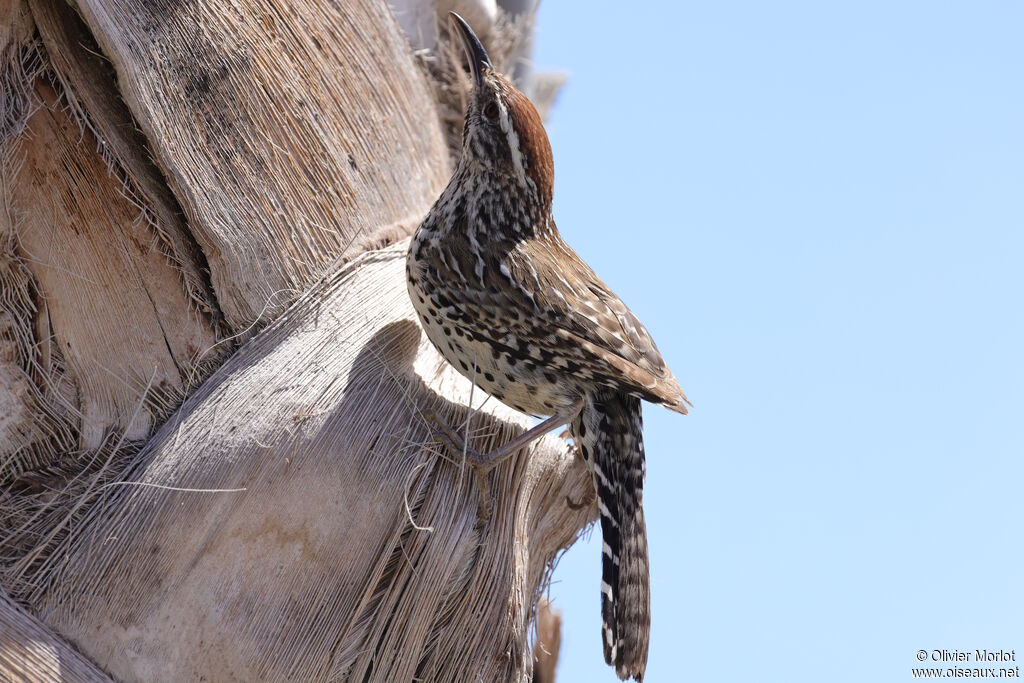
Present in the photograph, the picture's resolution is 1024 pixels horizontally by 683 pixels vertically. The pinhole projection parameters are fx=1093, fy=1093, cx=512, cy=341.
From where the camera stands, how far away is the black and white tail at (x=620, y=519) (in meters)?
3.25

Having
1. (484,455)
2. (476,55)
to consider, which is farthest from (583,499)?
(476,55)

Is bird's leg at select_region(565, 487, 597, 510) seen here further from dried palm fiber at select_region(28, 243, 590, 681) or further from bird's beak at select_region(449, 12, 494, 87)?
bird's beak at select_region(449, 12, 494, 87)

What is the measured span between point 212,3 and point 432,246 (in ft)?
3.36

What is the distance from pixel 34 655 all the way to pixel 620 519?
1.69 m

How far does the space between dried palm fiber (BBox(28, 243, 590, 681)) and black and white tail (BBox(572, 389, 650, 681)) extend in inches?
9.1

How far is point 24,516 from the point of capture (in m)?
3.00

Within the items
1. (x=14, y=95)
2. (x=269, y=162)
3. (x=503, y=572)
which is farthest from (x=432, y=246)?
(x=14, y=95)

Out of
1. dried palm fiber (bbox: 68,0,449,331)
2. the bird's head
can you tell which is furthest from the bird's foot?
the bird's head

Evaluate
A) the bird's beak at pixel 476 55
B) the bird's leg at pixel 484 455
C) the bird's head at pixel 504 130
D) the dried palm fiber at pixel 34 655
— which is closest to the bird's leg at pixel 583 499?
the bird's leg at pixel 484 455

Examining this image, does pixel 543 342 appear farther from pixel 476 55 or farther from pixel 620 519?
pixel 476 55

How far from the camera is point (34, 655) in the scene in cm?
277

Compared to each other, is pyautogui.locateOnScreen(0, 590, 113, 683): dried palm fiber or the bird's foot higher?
the bird's foot

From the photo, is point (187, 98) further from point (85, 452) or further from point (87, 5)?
A: point (85, 452)

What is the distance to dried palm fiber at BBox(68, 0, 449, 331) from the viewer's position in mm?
3254
